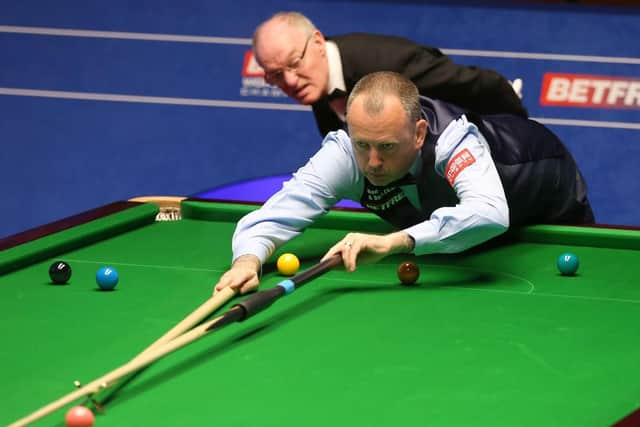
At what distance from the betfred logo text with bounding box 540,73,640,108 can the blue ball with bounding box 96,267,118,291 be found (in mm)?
2973

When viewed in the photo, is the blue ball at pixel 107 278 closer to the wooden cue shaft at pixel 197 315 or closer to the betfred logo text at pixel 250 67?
the wooden cue shaft at pixel 197 315

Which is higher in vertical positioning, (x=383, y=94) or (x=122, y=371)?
(x=383, y=94)

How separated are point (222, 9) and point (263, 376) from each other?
3793mm

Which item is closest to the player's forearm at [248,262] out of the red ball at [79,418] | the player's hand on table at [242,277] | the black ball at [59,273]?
the player's hand on table at [242,277]

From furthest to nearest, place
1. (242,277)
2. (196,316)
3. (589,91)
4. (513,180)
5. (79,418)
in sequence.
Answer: (589,91)
(513,180)
(242,277)
(196,316)
(79,418)

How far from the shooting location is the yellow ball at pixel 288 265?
11.2 feet

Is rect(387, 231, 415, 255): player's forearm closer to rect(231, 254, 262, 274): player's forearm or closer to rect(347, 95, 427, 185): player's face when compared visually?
rect(347, 95, 427, 185): player's face

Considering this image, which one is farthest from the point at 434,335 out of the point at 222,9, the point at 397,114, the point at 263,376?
the point at 222,9

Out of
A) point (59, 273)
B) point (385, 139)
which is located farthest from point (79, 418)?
point (385, 139)

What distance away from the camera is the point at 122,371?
7.66 ft

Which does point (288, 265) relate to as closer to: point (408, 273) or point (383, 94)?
point (408, 273)

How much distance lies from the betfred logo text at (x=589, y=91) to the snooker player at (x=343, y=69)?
1.12m

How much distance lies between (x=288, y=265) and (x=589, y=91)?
2661 mm

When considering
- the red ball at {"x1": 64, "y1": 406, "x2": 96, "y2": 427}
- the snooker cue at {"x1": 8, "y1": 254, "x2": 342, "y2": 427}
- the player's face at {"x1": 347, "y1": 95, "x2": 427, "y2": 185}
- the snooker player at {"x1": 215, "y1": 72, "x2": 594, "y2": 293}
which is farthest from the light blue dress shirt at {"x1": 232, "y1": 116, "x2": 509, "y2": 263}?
the red ball at {"x1": 64, "y1": 406, "x2": 96, "y2": 427}
